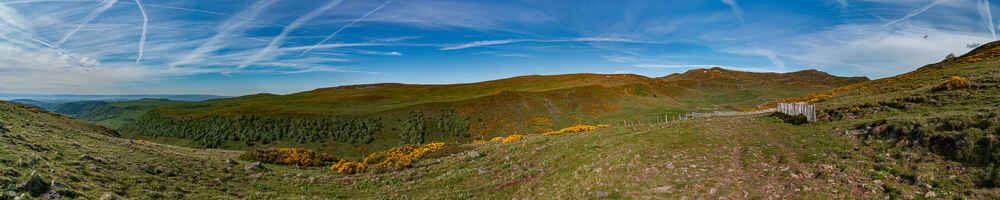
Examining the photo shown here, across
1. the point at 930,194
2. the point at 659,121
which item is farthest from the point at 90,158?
the point at 659,121

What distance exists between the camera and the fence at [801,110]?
17.8 meters

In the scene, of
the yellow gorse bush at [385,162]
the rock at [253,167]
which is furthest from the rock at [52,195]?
the yellow gorse bush at [385,162]

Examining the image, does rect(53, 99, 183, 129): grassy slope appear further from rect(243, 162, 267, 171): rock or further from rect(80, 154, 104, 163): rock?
rect(80, 154, 104, 163): rock

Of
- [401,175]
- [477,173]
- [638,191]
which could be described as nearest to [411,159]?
[401,175]

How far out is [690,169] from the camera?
11312 millimetres

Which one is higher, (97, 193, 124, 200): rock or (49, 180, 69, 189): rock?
(49, 180, 69, 189): rock

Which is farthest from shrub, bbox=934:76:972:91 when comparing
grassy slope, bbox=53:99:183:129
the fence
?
grassy slope, bbox=53:99:183:129

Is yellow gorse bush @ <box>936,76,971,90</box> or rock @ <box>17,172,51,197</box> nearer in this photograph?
rock @ <box>17,172,51,197</box>

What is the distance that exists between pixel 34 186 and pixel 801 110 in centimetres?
3186

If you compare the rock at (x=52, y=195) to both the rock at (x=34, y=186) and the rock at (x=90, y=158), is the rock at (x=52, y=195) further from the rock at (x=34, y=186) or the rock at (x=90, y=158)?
the rock at (x=90, y=158)

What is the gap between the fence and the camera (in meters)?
17.8

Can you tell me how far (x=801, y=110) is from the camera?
61.4 ft

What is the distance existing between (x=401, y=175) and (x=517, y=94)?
48.4m

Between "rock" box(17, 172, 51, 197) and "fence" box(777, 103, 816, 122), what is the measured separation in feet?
102
